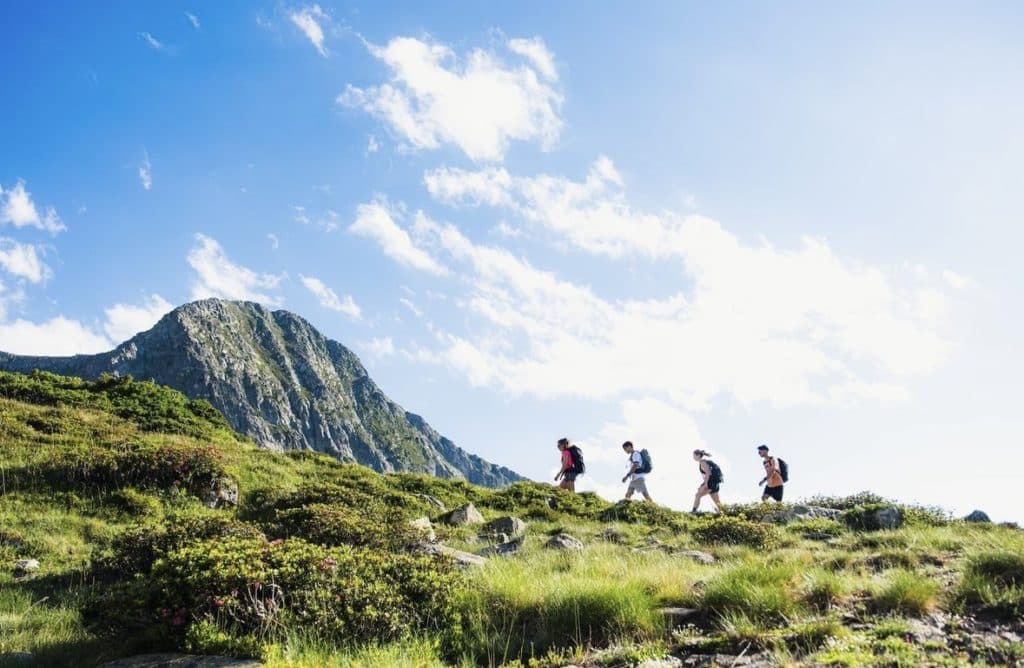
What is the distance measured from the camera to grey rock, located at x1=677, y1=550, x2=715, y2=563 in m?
10.3

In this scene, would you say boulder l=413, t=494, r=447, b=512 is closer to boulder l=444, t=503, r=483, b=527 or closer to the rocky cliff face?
boulder l=444, t=503, r=483, b=527

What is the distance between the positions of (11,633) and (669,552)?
9455mm

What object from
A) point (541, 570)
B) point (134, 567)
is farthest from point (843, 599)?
point (134, 567)

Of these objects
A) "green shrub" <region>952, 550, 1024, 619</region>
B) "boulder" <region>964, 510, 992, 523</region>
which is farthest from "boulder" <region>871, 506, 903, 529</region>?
"green shrub" <region>952, 550, 1024, 619</region>

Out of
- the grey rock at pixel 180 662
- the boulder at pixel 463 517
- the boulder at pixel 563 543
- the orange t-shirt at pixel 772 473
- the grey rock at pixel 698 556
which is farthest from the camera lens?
the orange t-shirt at pixel 772 473

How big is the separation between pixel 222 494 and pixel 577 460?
11.7m

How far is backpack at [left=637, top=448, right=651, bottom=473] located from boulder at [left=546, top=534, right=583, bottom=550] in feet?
30.9

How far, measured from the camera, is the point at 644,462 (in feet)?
69.7

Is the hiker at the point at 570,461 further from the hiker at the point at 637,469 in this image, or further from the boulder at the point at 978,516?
the boulder at the point at 978,516

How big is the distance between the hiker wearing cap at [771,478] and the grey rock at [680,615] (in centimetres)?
1422

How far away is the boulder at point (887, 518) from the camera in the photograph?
14797 mm

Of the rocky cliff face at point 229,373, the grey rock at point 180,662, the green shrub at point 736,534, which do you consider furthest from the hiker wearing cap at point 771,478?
the rocky cliff face at point 229,373

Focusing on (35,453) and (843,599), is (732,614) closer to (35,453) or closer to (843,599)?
(843,599)

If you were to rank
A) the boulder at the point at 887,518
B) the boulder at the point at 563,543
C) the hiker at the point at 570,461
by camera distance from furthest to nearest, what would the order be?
the hiker at the point at 570,461, the boulder at the point at 887,518, the boulder at the point at 563,543
